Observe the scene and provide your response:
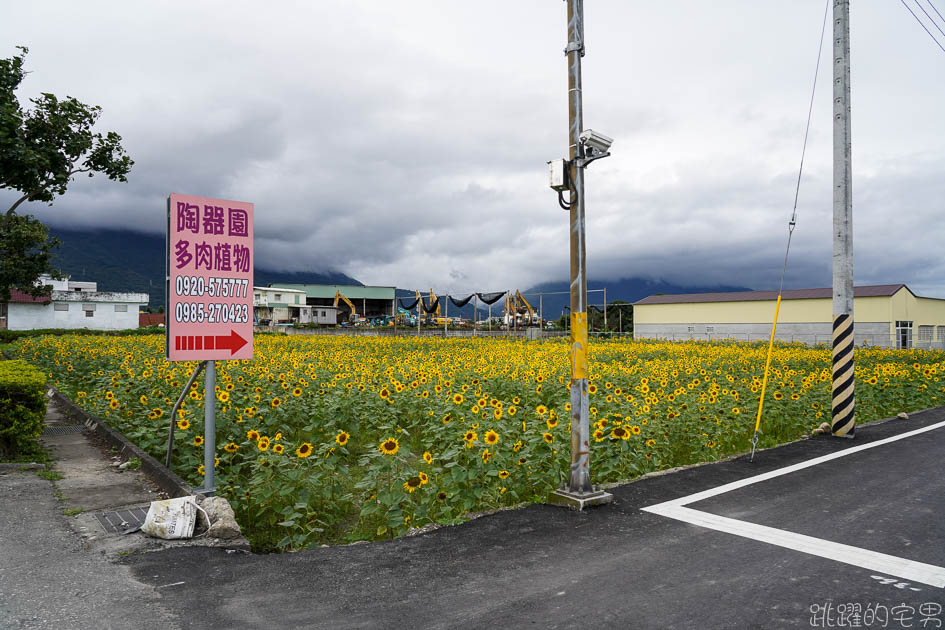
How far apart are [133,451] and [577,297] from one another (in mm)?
5230

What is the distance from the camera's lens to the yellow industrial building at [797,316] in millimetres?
34594

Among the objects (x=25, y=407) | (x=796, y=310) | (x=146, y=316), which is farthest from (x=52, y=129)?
(x=146, y=316)

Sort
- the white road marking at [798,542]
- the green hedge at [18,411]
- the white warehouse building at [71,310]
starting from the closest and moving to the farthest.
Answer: the white road marking at [798,542] → the green hedge at [18,411] → the white warehouse building at [71,310]

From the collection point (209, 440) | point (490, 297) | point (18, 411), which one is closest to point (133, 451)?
point (18, 411)

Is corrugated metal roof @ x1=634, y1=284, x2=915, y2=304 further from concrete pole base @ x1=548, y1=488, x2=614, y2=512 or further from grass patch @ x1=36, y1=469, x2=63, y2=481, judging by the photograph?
grass patch @ x1=36, y1=469, x2=63, y2=481

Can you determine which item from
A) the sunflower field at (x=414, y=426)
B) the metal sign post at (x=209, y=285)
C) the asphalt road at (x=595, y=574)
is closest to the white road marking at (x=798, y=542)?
the asphalt road at (x=595, y=574)

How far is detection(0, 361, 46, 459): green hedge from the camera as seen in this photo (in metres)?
6.50

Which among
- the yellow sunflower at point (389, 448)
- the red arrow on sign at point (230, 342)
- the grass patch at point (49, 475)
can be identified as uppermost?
the red arrow on sign at point (230, 342)

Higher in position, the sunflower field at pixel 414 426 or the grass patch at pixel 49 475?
the sunflower field at pixel 414 426

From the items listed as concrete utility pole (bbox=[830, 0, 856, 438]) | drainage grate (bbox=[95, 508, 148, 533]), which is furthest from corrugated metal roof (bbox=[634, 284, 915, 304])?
drainage grate (bbox=[95, 508, 148, 533])

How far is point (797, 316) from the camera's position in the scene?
37.0 meters

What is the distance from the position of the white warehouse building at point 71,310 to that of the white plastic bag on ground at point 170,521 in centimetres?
4511

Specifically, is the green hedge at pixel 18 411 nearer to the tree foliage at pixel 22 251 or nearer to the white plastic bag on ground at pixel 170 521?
the white plastic bag on ground at pixel 170 521

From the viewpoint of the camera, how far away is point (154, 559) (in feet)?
13.1
